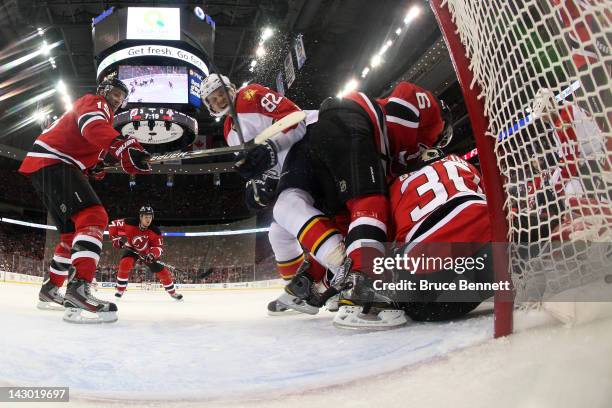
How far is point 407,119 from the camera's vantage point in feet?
4.38

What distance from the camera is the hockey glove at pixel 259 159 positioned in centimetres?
158

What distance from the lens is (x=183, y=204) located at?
11.9 m

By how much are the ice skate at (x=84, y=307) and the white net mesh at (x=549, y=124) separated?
4.49ft

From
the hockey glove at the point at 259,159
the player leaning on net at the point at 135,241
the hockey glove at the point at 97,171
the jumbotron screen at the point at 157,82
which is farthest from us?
the jumbotron screen at the point at 157,82

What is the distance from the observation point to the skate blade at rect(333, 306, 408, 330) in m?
0.99

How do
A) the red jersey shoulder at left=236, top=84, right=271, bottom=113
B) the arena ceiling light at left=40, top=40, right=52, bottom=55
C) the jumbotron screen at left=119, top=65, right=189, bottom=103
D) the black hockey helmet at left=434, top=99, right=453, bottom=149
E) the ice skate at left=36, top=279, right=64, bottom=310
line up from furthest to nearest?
1. the arena ceiling light at left=40, top=40, right=52, bottom=55
2. the jumbotron screen at left=119, top=65, right=189, bottom=103
3. the ice skate at left=36, top=279, right=64, bottom=310
4. the red jersey shoulder at left=236, top=84, right=271, bottom=113
5. the black hockey helmet at left=434, top=99, right=453, bottom=149

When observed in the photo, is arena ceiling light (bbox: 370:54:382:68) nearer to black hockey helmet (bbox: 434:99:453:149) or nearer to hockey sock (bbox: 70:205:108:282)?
black hockey helmet (bbox: 434:99:453:149)

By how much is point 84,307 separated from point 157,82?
3884 mm

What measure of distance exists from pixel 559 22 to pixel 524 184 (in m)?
0.24

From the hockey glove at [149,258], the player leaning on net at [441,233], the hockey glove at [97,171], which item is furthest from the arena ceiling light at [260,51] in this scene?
the player leaning on net at [441,233]

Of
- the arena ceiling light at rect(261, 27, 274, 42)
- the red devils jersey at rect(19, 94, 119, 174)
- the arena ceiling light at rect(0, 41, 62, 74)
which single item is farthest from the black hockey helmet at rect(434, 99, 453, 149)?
the arena ceiling light at rect(0, 41, 62, 74)

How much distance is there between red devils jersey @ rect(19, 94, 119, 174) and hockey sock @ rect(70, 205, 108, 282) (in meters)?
0.27

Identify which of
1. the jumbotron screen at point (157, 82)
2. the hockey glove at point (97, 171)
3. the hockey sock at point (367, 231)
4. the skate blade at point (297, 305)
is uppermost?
the jumbotron screen at point (157, 82)

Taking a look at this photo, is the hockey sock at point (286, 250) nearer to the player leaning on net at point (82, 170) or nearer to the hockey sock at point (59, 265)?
the player leaning on net at point (82, 170)
